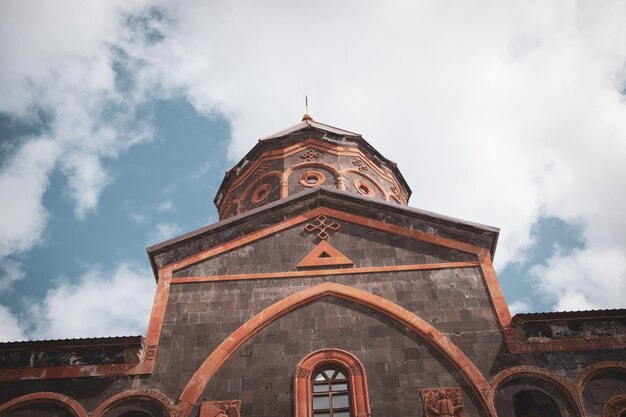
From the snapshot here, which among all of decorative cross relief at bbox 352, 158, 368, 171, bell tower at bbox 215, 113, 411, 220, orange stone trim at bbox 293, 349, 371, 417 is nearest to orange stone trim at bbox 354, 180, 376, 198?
bell tower at bbox 215, 113, 411, 220

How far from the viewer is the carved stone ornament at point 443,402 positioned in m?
7.05

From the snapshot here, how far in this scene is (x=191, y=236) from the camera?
973cm

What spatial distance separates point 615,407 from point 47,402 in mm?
8332

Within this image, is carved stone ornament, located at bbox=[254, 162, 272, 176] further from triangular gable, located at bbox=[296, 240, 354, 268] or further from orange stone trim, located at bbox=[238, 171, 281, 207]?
triangular gable, located at bbox=[296, 240, 354, 268]

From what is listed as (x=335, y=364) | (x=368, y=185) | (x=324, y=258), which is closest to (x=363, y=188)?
(x=368, y=185)

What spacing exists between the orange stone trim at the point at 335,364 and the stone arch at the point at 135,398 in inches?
74.4

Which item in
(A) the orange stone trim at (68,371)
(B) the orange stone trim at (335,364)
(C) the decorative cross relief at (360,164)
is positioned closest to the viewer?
(B) the orange stone trim at (335,364)

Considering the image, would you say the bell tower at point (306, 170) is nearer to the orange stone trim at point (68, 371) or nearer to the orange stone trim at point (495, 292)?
the orange stone trim at point (495, 292)

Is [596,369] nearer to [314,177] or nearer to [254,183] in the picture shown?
[314,177]

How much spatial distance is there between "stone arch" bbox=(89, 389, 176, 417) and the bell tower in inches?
281

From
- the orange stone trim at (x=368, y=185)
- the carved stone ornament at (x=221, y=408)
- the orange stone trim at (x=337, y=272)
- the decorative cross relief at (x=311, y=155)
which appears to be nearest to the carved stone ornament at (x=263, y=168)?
the decorative cross relief at (x=311, y=155)

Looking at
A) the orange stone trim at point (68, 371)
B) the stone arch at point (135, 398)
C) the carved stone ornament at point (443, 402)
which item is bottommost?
the carved stone ornament at point (443, 402)

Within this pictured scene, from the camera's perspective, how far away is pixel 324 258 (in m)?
9.30

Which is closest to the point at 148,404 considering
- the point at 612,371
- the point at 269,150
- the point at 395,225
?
the point at 395,225
